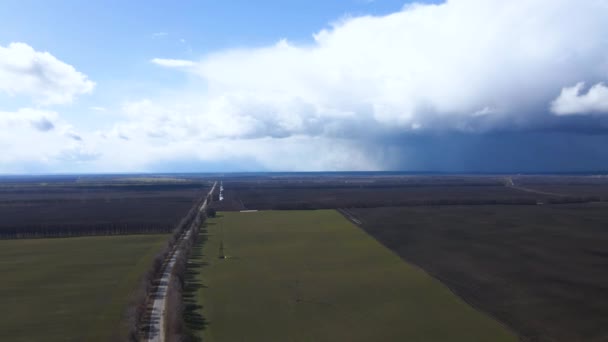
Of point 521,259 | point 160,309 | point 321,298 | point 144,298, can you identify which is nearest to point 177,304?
point 160,309

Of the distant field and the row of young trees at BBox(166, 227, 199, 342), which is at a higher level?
the distant field

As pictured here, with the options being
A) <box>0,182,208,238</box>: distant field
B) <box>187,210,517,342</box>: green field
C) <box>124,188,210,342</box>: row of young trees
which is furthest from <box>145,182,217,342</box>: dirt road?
<box>0,182,208,238</box>: distant field

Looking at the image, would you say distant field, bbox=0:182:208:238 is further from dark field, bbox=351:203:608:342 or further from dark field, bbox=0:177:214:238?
dark field, bbox=351:203:608:342

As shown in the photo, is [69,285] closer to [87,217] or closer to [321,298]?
[321,298]

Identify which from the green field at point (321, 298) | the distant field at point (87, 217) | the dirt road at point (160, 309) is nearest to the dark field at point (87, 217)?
the distant field at point (87, 217)

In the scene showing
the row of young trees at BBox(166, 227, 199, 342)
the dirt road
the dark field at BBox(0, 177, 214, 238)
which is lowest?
the dirt road

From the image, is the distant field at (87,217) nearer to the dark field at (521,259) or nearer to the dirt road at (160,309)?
the dirt road at (160,309)
